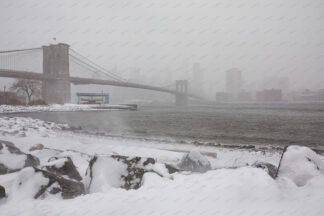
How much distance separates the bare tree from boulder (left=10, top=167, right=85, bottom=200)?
40.2 metres

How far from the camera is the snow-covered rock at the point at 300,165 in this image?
2.24 meters

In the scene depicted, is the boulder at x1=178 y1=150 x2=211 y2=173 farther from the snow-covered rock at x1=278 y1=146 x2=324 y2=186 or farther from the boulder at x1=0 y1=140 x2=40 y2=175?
the boulder at x1=0 y1=140 x2=40 y2=175

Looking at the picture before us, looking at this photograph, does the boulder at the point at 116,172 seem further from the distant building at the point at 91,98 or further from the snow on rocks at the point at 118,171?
the distant building at the point at 91,98

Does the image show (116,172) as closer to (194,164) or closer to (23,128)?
(194,164)

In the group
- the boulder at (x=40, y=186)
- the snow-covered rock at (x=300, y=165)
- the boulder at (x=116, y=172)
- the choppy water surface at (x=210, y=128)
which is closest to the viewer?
the boulder at (x=40, y=186)

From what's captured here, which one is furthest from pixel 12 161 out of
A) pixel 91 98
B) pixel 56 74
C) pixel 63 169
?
pixel 91 98

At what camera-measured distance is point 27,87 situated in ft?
119

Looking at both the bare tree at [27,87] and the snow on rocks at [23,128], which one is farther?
the bare tree at [27,87]

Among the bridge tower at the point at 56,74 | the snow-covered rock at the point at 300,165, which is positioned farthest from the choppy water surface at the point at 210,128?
the bridge tower at the point at 56,74

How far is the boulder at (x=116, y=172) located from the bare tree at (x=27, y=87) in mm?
40351

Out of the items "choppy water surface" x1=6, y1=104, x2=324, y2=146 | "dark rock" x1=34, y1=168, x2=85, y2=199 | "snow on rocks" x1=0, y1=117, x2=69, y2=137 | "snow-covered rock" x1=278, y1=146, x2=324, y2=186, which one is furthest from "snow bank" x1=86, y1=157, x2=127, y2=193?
"choppy water surface" x1=6, y1=104, x2=324, y2=146

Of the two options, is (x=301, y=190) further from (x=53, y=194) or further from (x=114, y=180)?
(x=53, y=194)

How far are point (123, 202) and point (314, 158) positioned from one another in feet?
8.20

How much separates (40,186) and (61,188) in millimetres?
223
